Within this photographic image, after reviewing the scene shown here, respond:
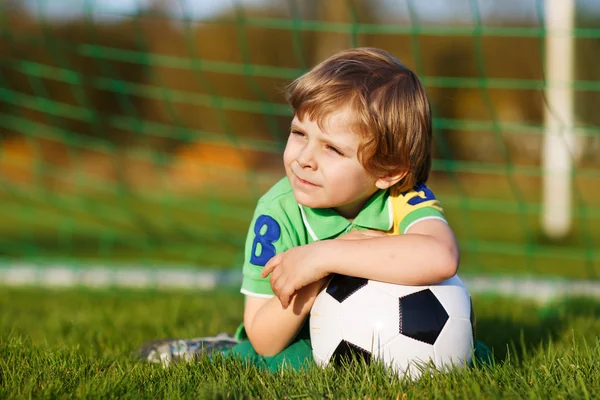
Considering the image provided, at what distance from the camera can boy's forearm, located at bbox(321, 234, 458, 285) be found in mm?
1908

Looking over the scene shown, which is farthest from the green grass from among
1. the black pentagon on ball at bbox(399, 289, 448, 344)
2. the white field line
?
the white field line

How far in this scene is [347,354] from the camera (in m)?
1.93

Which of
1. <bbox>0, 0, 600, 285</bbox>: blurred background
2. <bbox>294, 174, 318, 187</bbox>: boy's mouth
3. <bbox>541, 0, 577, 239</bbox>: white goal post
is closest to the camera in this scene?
<bbox>294, 174, 318, 187</bbox>: boy's mouth

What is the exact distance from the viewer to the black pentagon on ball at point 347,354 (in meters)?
1.92

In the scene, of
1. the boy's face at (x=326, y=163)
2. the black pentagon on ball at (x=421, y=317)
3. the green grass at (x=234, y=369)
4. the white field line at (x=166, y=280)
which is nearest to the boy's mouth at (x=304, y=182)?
the boy's face at (x=326, y=163)

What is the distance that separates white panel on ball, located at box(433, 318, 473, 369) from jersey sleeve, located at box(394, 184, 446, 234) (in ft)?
0.94

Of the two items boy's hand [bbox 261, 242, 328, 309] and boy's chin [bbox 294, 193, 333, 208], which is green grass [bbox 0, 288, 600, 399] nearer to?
boy's hand [bbox 261, 242, 328, 309]

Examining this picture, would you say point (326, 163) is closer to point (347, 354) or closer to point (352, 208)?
point (352, 208)

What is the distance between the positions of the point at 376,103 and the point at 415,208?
0.32m

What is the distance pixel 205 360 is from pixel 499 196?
327 inches

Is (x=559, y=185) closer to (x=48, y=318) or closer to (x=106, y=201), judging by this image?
(x=48, y=318)

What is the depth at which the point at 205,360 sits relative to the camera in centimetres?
202

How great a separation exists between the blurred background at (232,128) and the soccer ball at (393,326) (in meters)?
0.73

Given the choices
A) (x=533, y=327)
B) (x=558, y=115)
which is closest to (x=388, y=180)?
(x=533, y=327)
